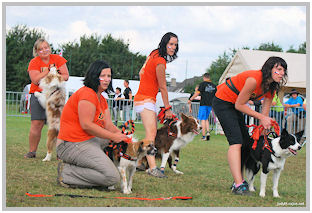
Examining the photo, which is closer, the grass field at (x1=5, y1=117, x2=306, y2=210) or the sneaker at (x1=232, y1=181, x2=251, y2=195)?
the grass field at (x1=5, y1=117, x2=306, y2=210)

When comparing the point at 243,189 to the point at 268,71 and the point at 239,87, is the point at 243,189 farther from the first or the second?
the point at 268,71

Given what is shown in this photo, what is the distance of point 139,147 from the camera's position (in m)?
4.79

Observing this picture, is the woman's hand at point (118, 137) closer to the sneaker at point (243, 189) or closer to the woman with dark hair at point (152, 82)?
the woman with dark hair at point (152, 82)

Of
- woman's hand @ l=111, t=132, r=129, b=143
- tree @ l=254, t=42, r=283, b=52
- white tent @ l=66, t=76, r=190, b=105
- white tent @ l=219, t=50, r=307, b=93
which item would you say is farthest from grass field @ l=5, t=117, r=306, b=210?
tree @ l=254, t=42, r=283, b=52

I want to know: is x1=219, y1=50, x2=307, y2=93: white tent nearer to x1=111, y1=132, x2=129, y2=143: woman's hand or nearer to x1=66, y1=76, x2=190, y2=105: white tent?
x1=66, y1=76, x2=190, y2=105: white tent

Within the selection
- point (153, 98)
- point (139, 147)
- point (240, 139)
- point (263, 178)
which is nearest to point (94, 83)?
point (139, 147)

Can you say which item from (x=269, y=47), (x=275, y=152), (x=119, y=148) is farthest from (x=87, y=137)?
(x=269, y=47)

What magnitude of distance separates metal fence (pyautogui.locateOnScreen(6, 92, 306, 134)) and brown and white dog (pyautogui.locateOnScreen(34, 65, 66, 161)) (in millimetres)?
8115

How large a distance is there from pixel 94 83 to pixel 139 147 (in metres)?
0.93

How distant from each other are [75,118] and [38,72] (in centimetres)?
258

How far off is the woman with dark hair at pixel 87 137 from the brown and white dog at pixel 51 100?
2193 millimetres

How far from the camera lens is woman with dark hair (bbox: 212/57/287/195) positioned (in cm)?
475

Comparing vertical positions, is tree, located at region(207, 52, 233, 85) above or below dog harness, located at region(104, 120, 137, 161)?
above

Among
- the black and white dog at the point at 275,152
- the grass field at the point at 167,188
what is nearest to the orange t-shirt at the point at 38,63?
the grass field at the point at 167,188
